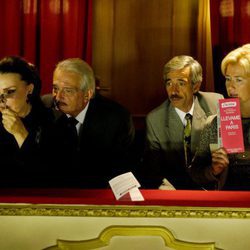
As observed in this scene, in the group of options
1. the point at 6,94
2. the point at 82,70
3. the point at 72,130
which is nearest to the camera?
the point at 6,94

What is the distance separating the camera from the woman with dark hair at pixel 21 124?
6.98 ft

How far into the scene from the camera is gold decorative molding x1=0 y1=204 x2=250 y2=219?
162 cm

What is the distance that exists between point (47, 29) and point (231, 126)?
1611mm

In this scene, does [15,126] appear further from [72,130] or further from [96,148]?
[96,148]

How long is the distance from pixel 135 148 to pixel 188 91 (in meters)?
0.70

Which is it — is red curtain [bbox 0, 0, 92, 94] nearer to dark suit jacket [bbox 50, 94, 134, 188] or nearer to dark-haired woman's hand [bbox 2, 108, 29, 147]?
dark suit jacket [bbox 50, 94, 134, 188]

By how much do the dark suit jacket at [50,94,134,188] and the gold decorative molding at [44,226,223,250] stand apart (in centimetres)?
59

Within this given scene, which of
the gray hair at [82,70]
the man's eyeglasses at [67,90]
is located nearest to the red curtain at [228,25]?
the gray hair at [82,70]

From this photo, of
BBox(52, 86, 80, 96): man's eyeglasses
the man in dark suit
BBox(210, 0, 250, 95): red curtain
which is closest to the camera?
the man in dark suit

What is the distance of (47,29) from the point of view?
327 centimetres

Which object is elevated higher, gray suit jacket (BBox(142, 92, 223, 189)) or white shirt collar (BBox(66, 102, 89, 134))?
white shirt collar (BBox(66, 102, 89, 134))

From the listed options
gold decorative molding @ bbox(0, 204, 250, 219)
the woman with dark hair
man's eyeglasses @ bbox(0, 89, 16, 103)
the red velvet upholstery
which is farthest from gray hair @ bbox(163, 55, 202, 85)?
gold decorative molding @ bbox(0, 204, 250, 219)

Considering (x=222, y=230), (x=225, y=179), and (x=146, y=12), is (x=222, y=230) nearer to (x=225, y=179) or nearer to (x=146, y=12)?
(x=225, y=179)

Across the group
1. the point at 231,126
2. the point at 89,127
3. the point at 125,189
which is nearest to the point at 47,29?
the point at 89,127
